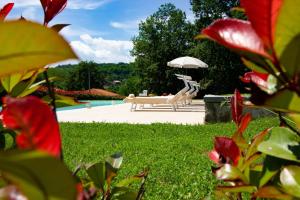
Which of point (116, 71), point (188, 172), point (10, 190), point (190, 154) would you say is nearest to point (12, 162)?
point (10, 190)

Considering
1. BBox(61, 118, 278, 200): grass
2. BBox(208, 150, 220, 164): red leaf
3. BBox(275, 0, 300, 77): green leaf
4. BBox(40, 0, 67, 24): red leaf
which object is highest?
BBox(40, 0, 67, 24): red leaf

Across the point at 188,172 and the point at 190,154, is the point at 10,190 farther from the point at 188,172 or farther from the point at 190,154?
the point at 190,154

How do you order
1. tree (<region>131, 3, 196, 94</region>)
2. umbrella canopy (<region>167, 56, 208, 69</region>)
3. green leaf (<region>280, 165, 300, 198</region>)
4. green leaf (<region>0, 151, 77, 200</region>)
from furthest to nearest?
tree (<region>131, 3, 196, 94</region>) → umbrella canopy (<region>167, 56, 208, 69</region>) → green leaf (<region>280, 165, 300, 198</region>) → green leaf (<region>0, 151, 77, 200</region>)

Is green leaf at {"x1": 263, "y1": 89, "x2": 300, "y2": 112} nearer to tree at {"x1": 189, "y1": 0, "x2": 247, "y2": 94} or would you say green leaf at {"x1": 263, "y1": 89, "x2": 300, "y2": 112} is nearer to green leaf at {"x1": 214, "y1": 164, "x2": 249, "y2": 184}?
green leaf at {"x1": 214, "y1": 164, "x2": 249, "y2": 184}

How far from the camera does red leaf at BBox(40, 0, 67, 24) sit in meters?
0.61

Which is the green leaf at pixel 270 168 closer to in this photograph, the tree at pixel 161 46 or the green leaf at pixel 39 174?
the green leaf at pixel 39 174

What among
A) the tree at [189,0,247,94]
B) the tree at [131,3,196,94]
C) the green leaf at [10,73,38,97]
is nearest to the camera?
the green leaf at [10,73,38,97]

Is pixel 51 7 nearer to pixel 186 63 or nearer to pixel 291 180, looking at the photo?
pixel 291 180

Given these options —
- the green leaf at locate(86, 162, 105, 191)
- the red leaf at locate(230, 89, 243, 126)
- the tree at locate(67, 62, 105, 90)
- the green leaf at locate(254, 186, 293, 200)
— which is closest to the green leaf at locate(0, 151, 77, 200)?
the green leaf at locate(254, 186, 293, 200)

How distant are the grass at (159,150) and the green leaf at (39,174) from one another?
8.31ft

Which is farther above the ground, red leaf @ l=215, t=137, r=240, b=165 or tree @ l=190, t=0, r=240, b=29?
tree @ l=190, t=0, r=240, b=29

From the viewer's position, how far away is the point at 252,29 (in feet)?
1.20

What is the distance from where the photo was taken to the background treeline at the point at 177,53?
23.1 meters

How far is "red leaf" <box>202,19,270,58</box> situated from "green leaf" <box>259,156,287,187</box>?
0.76 feet
